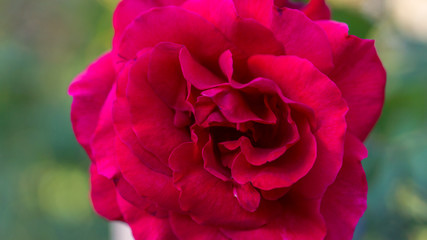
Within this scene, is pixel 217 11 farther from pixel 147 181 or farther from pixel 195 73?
pixel 147 181

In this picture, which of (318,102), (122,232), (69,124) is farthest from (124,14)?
(69,124)

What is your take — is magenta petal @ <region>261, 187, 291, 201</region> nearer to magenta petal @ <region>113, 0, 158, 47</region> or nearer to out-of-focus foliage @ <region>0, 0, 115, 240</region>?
magenta petal @ <region>113, 0, 158, 47</region>

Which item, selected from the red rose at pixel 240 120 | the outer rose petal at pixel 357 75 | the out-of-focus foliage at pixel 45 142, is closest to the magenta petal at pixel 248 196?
the red rose at pixel 240 120

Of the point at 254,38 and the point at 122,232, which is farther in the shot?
the point at 122,232

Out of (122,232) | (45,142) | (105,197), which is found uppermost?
(105,197)

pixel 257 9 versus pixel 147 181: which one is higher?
pixel 257 9

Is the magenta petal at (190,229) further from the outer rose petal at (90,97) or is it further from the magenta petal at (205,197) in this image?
the outer rose petal at (90,97)
